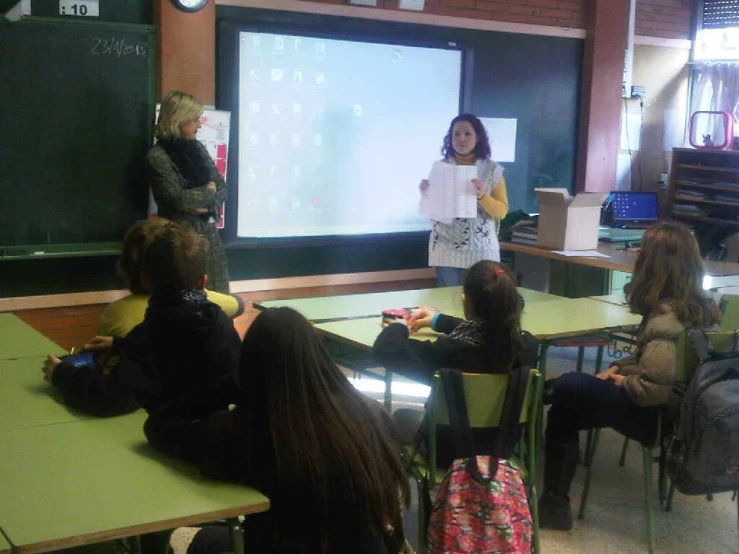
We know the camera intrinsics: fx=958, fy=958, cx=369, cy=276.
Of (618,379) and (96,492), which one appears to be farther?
(618,379)

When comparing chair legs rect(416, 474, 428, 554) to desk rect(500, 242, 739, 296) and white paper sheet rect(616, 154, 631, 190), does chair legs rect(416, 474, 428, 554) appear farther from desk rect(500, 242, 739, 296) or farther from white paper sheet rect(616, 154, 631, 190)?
white paper sheet rect(616, 154, 631, 190)

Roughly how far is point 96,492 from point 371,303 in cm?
228

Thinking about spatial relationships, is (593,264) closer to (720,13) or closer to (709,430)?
(709,430)

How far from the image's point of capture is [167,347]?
239cm

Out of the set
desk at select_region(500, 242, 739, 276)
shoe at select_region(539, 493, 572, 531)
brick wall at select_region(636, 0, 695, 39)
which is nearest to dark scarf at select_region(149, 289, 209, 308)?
shoe at select_region(539, 493, 572, 531)

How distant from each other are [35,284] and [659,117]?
511cm

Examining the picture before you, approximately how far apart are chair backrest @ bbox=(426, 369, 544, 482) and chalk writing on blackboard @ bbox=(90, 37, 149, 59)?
291 centimetres

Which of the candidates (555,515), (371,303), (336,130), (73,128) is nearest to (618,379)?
(555,515)

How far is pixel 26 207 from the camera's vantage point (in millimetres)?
4672

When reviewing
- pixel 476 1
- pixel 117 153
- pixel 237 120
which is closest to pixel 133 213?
pixel 117 153

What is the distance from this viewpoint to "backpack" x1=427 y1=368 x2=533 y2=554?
2.47 meters

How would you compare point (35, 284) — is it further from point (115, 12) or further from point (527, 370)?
point (527, 370)

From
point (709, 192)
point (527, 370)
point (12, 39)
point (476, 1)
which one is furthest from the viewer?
point (709, 192)

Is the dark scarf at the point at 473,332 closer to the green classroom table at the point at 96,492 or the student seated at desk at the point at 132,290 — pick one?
the student seated at desk at the point at 132,290
